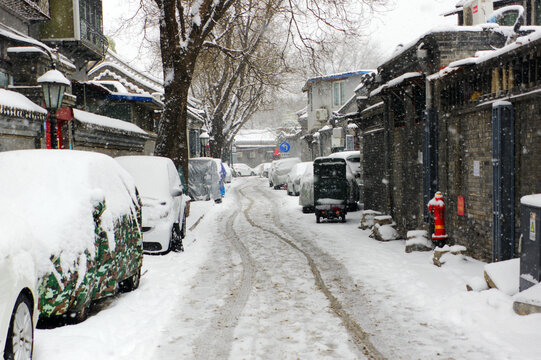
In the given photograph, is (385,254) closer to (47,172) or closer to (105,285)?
(105,285)

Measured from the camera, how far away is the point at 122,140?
22.2 m

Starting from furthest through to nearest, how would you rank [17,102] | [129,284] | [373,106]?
[373,106]
[17,102]
[129,284]

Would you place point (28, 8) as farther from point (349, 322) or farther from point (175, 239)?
point (349, 322)

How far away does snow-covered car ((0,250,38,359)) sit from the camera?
3.96 metres

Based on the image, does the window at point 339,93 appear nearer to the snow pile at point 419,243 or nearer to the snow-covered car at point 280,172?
the snow-covered car at point 280,172

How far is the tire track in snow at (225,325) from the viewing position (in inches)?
209

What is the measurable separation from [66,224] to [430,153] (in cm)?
829

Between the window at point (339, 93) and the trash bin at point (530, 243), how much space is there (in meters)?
36.2

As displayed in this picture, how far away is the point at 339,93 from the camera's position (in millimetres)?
42062

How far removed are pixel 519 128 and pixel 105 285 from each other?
20.9 feet

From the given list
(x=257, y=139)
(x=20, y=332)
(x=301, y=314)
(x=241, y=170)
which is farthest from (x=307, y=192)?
(x=257, y=139)

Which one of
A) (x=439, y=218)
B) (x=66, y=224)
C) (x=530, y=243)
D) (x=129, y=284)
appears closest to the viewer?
(x=66, y=224)

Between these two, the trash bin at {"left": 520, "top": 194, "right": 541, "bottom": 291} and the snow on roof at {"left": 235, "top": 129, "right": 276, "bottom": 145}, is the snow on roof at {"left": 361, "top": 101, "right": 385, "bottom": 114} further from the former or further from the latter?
the snow on roof at {"left": 235, "top": 129, "right": 276, "bottom": 145}

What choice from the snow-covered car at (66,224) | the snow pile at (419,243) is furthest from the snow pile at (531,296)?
the snow pile at (419,243)
